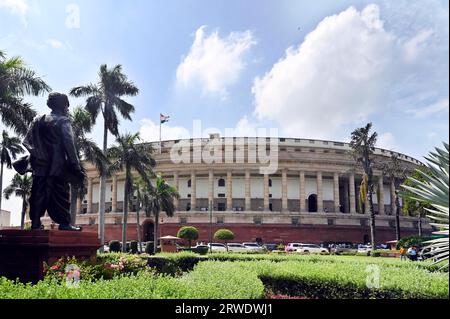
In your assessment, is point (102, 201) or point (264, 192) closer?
point (102, 201)

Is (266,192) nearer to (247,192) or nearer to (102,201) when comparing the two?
(247,192)

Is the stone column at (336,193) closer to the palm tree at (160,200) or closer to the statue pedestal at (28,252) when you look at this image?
the palm tree at (160,200)

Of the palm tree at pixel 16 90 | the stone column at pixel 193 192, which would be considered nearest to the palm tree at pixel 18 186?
the stone column at pixel 193 192

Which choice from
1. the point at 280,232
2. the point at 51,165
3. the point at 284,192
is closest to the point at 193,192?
the point at 284,192

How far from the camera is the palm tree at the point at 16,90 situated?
2169 cm

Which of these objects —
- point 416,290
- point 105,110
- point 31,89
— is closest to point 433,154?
point 416,290

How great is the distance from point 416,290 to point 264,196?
5095 centimetres

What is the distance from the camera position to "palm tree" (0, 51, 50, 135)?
21688 millimetres

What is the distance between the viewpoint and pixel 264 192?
58781 millimetres

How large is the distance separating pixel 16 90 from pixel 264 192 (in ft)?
135

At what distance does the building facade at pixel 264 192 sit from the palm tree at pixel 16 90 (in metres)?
34.9

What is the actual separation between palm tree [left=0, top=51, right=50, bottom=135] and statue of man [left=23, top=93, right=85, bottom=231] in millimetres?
12669

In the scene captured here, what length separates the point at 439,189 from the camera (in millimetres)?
4969
